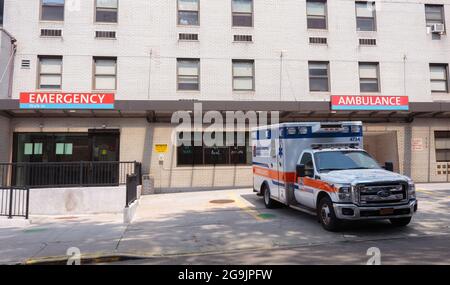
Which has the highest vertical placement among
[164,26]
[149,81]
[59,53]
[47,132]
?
[164,26]

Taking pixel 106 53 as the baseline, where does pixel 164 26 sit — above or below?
above

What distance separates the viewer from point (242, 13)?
19.0 m

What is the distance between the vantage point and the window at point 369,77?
19281 mm

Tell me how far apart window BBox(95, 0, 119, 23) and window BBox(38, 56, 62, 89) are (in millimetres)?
3007

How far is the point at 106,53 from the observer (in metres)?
17.8

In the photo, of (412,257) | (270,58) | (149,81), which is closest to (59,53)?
(149,81)

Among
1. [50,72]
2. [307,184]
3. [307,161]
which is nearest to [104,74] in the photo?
[50,72]

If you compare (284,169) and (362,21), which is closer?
(284,169)

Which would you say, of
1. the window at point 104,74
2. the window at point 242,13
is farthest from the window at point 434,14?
the window at point 104,74

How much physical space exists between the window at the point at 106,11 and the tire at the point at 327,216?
48.8 feet

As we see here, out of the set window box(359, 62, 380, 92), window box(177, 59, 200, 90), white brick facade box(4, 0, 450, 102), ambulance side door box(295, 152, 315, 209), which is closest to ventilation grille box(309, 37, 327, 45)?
white brick facade box(4, 0, 450, 102)

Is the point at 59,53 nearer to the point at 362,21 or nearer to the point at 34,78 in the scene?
the point at 34,78

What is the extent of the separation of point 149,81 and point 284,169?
9.89 m
